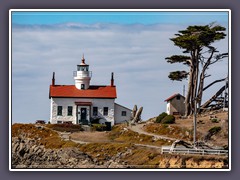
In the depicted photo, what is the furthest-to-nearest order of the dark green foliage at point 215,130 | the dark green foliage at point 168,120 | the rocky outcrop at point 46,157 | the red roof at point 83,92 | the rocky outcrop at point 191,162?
1. the dark green foliage at point 168,120
2. the red roof at point 83,92
3. the dark green foliage at point 215,130
4. the rocky outcrop at point 46,157
5. the rocky outcrop at point 191,162

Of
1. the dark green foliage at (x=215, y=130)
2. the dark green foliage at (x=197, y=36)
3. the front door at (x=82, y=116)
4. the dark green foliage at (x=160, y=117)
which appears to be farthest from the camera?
the front door at (x=82, y=116)

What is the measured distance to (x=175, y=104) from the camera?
38.7 m

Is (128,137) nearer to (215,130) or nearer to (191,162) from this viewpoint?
(215,130)

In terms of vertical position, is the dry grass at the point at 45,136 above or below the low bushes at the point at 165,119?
below

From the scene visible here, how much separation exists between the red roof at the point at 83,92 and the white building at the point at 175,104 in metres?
2.06

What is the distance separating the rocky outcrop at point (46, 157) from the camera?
3544cm

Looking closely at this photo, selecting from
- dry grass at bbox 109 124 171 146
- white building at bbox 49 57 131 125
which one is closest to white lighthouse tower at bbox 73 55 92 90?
white building at bbox 49 57 131 125

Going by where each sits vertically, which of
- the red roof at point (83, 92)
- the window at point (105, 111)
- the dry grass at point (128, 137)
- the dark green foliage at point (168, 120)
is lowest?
the dry grass at point (128, 137)

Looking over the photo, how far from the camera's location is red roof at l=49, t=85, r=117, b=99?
123 feet

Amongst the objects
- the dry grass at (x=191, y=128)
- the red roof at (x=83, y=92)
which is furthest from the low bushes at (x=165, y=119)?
the red roof at (x=83, y=92)

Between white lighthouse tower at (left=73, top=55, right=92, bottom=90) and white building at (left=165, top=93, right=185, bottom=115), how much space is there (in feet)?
9.92

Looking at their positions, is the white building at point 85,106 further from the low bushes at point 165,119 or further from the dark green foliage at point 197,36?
the dark green foliage at point 197,36
